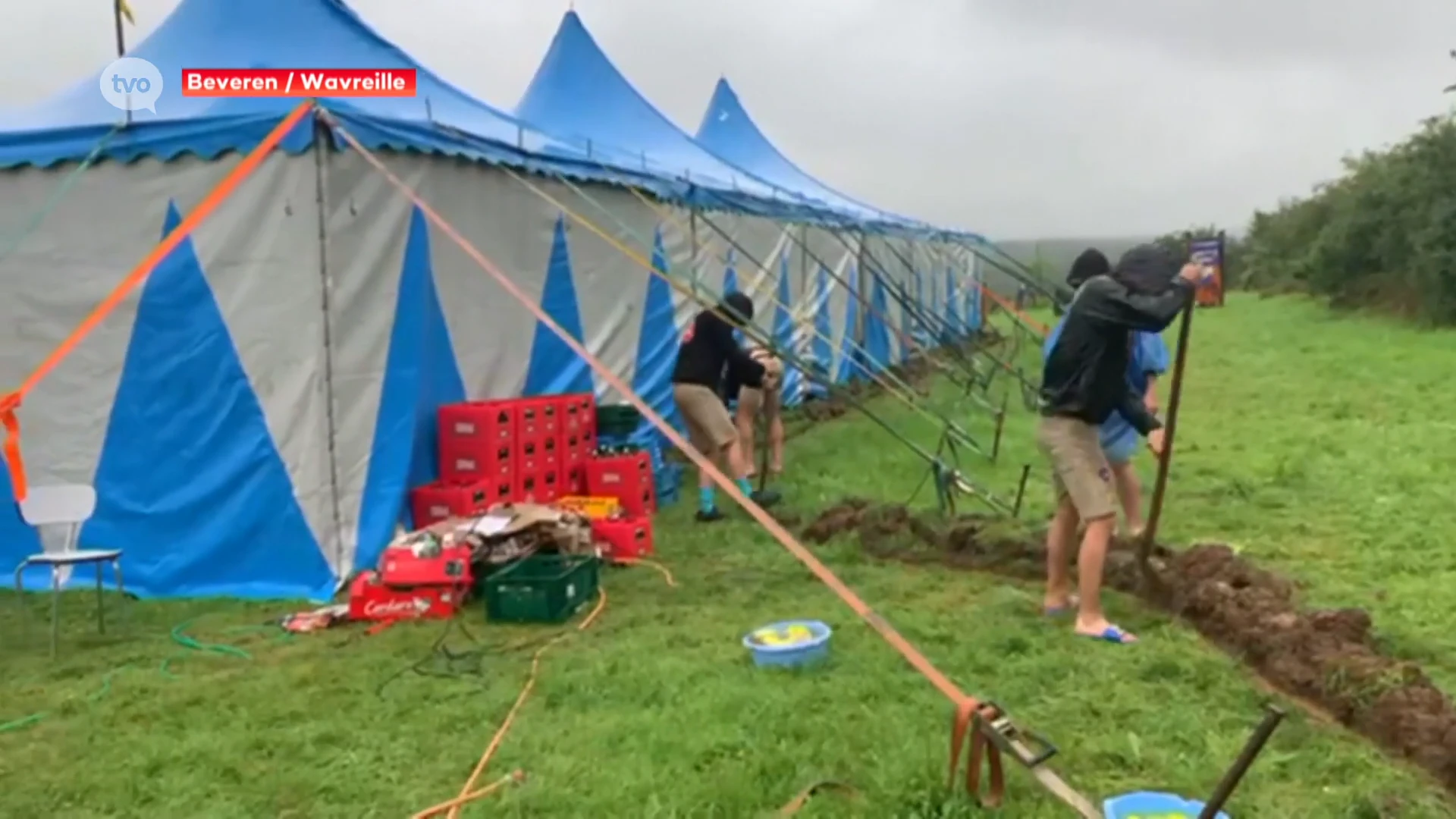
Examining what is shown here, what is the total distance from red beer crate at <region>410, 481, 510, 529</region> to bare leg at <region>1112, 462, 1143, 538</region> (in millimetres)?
3157

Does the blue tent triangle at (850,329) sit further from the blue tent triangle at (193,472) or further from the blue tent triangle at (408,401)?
the blue tent triangle at (193,472)

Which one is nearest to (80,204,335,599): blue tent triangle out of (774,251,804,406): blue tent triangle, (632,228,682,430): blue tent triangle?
(632,228,682,430): blue tent triangle

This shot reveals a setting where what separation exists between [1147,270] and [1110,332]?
340mm

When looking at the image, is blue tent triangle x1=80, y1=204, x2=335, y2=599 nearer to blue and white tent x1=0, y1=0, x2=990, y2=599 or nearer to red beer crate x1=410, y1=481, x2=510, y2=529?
blue and white tent x1=0, y1=0, x2=990, y2=599

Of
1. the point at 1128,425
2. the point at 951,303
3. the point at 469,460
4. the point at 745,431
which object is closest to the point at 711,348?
the point at 745,431

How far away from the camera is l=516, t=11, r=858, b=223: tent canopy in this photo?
41.3 ft

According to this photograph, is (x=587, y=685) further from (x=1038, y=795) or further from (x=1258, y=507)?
(x=1258, y=507)

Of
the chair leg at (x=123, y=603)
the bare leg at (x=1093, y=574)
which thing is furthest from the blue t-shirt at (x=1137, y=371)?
the chair leg at (x=123, y=603)

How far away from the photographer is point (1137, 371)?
22.6 feet

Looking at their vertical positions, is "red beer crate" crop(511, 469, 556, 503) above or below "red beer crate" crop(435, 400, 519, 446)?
below

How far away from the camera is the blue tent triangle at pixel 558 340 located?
839cm

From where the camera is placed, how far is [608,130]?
13164mm

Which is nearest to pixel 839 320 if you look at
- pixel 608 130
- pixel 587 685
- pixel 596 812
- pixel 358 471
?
pixel 608 130

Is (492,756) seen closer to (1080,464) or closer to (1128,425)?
(1080,464)
